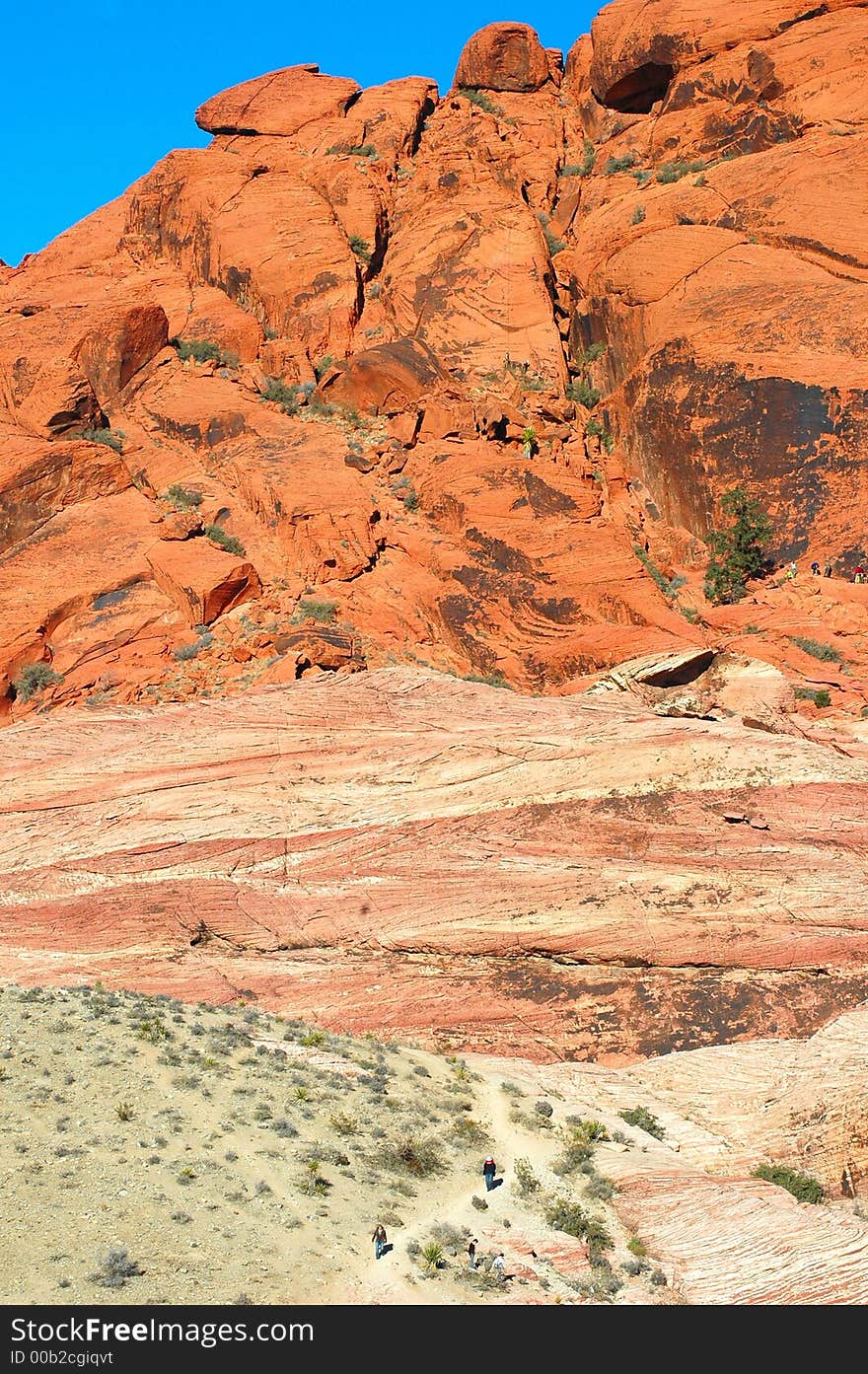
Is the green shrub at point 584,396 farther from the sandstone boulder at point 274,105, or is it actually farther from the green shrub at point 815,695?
the sandstone boulder at point 274,105

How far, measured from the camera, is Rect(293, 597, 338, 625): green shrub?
2742 centimetres

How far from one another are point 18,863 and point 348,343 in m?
21.3

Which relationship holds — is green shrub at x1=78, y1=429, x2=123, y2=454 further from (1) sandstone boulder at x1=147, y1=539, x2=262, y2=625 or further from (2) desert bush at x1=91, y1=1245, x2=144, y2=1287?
(2) desert bush at x1=91, y1=1245, x2=144, y2=1287

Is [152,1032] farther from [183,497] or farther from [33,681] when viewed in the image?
[183,497]

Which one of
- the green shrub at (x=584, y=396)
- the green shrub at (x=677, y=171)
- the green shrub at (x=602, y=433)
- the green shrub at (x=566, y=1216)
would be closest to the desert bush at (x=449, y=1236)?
the green shrub at (x=566, y=1216)

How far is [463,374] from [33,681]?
15.4 m

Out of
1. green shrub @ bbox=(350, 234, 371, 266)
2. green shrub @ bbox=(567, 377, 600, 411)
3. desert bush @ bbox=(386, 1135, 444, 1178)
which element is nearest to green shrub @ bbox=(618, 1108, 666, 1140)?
desert bush @ bbox=(386, 1135, 444, 1178)

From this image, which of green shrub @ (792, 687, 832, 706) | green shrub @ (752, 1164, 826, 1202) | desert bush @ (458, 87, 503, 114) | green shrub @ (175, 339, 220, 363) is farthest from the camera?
desert bush @ (458, 87, 503, 114)

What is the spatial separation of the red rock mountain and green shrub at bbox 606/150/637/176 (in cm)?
7

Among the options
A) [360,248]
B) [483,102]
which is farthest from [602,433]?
[483,102]

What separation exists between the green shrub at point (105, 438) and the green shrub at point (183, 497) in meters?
2.53

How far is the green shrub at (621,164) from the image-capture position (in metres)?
41.8

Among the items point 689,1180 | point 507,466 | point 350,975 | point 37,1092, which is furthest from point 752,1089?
point 507,466

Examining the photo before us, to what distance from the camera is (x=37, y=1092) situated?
14953mm
